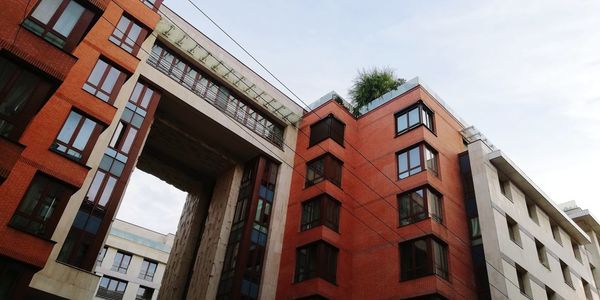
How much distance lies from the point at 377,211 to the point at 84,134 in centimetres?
1758

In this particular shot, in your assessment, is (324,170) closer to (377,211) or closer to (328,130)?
(328,130)

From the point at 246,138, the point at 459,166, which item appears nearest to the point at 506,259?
the point at 459,166

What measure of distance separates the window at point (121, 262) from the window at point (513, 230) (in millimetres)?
42608

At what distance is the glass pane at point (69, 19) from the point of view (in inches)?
696

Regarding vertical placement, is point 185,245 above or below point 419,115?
below

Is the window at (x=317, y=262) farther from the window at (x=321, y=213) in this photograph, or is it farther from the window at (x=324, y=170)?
the window at (x=324, y=170)

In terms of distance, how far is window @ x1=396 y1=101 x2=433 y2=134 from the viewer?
30.6 metres

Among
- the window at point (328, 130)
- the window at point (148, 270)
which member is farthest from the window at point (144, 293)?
the window at point (328, 130)

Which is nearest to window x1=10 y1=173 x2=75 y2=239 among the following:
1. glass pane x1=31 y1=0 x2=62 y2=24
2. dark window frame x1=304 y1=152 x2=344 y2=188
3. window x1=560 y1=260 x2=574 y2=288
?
glass pane x1=31 y1=0 x2=62 y2=24

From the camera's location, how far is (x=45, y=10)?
1738 cm

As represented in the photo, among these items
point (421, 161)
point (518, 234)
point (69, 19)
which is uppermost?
point (421, 161)

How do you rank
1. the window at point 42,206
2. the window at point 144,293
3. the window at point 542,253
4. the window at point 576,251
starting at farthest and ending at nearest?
1. the window at point 144,293
2. the window at point 576,251
3. the window at point 542,253
4. the window at point 42,206

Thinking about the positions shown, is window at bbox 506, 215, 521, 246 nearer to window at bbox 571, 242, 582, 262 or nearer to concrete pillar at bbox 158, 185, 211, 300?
window at bbox 571, 242, 582, 262

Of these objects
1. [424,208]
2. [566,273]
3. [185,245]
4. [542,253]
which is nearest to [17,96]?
[185,245]
